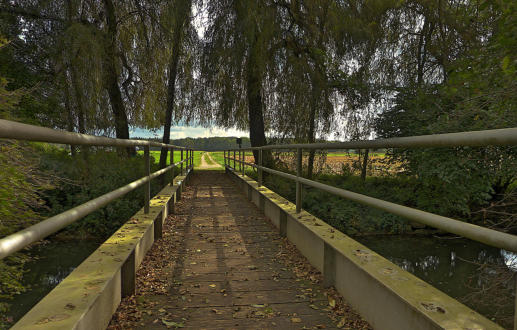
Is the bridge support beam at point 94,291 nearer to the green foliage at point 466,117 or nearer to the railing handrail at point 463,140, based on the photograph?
the railing handrail at point 463,140

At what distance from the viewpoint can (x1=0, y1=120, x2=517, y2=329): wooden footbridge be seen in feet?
4.96

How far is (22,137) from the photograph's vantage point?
1232 millimetres

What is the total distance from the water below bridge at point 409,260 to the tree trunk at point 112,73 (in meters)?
4.49

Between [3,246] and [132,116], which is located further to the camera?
[132,116]

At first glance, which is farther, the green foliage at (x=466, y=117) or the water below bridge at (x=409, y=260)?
the water below bridge at (x=409, y=260)

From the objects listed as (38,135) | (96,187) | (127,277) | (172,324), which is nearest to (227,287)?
(172,324)

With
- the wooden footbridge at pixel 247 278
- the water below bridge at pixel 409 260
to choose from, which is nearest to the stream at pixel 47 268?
the water below bridge at pixel 409 260

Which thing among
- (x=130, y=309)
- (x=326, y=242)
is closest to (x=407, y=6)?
(x=326, y=242)

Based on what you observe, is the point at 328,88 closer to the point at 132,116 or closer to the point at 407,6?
the point at 407,6

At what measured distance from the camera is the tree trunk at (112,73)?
9.96m

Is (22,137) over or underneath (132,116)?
underneath

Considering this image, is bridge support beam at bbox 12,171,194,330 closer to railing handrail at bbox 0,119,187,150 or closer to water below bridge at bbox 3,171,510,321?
railing handrail at bbox 0,119,187,150

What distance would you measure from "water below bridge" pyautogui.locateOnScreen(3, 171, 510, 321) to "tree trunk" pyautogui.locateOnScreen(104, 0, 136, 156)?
4492mm

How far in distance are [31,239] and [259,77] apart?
9.21 meters
